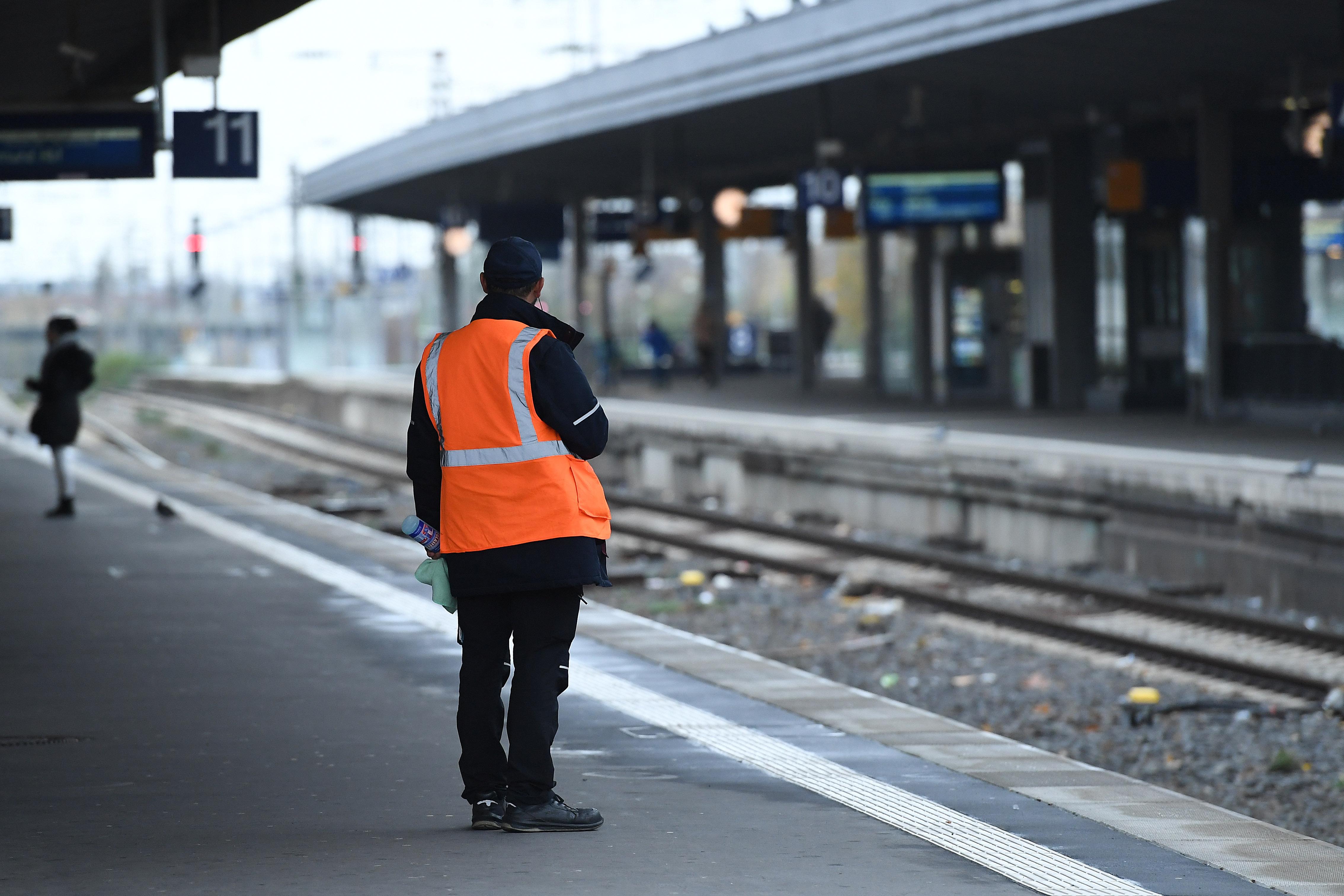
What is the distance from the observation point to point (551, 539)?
505cm

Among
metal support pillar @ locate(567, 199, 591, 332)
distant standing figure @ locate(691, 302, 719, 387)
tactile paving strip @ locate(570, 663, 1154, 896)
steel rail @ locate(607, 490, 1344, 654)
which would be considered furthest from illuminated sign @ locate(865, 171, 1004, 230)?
tactile paving strip @ locate(570, 663, 1154, 896)

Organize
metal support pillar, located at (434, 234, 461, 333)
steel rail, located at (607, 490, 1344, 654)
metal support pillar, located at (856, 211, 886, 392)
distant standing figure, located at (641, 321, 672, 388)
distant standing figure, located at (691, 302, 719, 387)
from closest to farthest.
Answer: steel rail, located at (607, 490, 1344, 654) → metal support pillar, located at (856, 211, 886, 392) → distant standing figure, located at (691, 302, 719, 387) → distant standing figure, located at (641, 321, 672, 388) → metal support pillar, located at (434, 234, 461, 333)

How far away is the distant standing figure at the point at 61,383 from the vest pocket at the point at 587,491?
1146 centimetres

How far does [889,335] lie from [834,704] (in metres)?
24.2

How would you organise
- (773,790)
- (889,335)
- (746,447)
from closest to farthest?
(773,790)
(746,447)
(889,335)

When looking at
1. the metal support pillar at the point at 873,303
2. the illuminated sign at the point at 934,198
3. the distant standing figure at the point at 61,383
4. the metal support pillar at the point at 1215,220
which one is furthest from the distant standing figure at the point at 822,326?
the distant standing figure at the point at 61,383

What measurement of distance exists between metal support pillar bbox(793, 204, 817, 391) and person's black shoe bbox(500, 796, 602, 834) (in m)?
26.9

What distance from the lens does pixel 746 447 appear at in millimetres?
21969

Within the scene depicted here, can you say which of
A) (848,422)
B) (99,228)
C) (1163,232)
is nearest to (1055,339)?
(1163,232)

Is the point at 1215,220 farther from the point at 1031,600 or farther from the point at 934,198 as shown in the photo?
the point at 1031,600

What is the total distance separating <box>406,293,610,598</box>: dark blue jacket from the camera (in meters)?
5.05

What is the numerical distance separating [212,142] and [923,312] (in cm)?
1521

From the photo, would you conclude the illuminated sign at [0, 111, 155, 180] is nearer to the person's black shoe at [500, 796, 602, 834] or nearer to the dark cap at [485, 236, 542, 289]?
the dark cap at [485, 236, 542, 289]

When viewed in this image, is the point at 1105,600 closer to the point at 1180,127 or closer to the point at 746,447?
the point at 746,447
